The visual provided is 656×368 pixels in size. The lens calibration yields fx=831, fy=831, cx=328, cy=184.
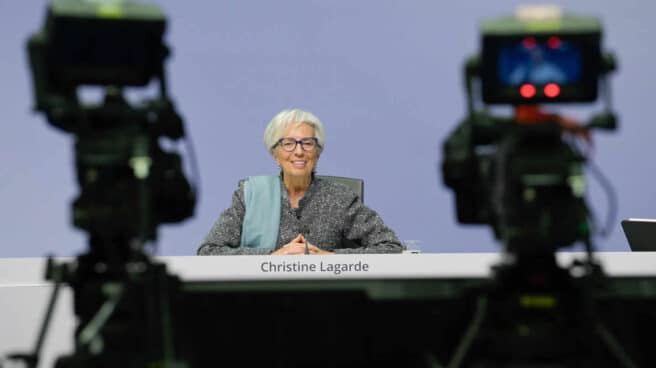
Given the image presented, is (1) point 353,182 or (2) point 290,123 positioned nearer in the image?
(2) point 290,123

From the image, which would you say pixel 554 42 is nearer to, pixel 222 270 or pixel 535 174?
pixel 535 174

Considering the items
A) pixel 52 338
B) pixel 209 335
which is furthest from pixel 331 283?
pixel 52 338

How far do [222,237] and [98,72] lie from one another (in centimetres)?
182

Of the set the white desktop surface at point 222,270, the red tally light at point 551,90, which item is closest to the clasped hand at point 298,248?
the white desktop surface at point 222,270

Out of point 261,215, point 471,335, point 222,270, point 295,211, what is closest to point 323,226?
point 295,211

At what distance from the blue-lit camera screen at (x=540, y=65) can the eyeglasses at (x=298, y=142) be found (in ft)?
6.53

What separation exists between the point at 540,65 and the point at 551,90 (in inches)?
2.3

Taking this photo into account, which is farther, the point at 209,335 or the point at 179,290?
the point at 209,335

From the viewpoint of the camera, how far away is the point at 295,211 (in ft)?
11.9

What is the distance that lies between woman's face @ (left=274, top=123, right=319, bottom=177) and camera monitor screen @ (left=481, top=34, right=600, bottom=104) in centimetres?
198

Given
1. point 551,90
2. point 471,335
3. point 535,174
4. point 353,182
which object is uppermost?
point 551,90

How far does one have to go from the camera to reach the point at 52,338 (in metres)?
2.76

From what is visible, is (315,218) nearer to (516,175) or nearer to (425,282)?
(425,282)

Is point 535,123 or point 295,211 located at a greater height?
point 535,123
